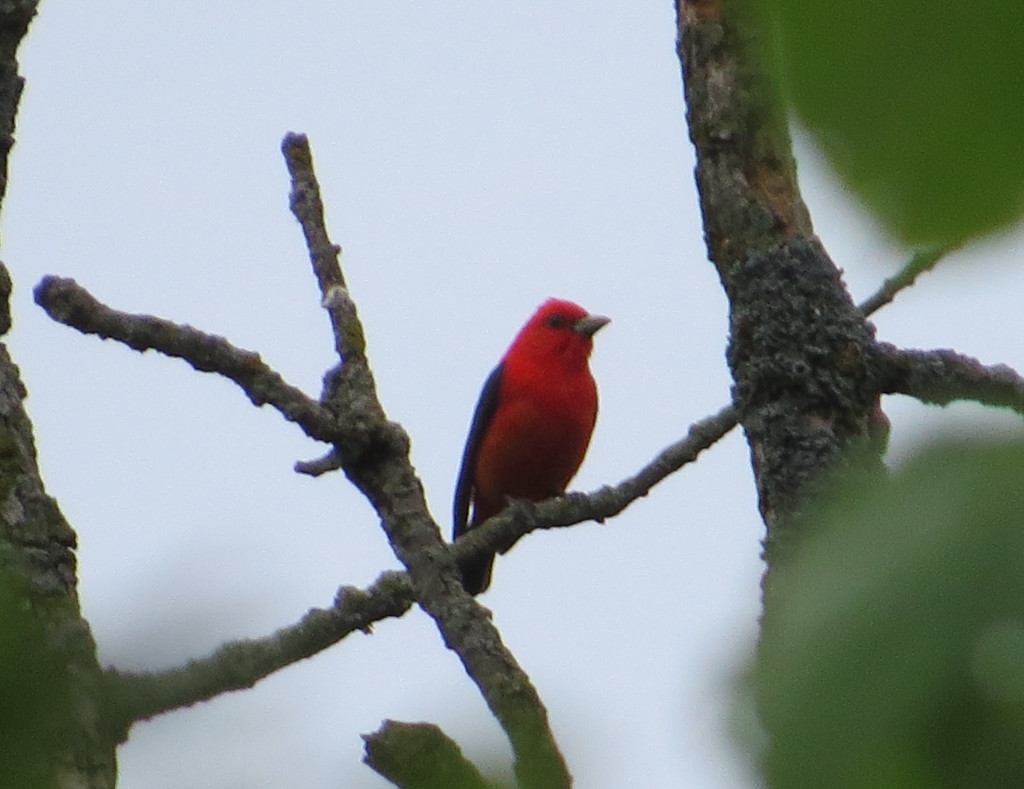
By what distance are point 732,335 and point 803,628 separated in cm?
241

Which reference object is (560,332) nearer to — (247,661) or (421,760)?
(247,661)

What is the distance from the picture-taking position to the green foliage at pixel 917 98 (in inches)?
15.8

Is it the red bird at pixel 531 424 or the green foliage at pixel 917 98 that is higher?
the red bird at pixel 531 424

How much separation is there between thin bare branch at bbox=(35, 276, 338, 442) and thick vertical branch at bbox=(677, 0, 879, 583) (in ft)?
3.07

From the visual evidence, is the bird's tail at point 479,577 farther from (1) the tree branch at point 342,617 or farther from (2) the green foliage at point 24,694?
(2) the green foliage at point 24,694

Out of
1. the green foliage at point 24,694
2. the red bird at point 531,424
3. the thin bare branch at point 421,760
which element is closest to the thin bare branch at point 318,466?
the thin bare branch at point 421,760

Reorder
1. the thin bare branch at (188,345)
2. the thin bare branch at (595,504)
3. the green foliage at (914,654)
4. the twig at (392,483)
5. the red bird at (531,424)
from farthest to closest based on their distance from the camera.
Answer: the red bird at (531,424), the thin bare branch at (595,504), the thin bare branch at (188,345), the twig at (392,483), the green foliage at (914,654)

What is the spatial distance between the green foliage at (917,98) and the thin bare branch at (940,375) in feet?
7.22

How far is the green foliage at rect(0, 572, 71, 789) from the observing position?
1.48ft

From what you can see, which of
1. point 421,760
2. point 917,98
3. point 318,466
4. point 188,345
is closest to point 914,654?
point 917,98

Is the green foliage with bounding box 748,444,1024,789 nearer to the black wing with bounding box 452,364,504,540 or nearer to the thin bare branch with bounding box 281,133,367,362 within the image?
the thin bare branch with bounding box 281,133,367,362

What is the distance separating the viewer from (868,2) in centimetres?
41

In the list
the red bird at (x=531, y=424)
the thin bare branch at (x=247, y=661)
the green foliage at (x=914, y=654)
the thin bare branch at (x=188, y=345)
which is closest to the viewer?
the green foliage at (x=914, y=654)

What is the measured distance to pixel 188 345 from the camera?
3.07 m
